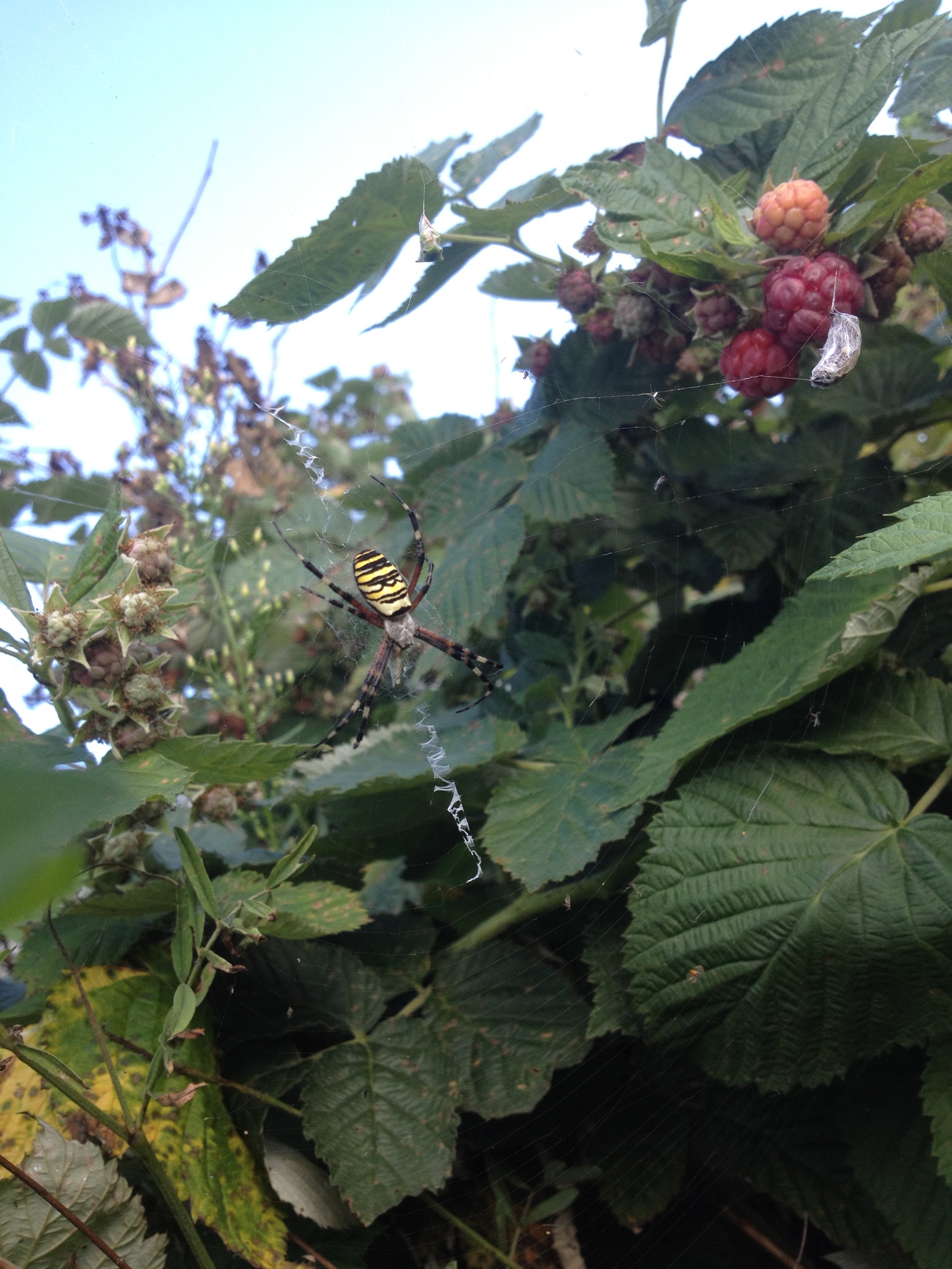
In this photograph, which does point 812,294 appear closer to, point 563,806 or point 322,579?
point 563,806

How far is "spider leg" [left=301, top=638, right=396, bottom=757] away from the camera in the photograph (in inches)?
84.0

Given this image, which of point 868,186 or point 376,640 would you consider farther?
point 376,640

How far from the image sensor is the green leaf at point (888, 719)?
1.24 m

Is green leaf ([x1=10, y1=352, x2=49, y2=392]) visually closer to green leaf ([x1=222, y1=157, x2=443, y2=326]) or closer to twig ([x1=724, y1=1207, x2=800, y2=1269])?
green leaf ([x1=222, y1=157, x2=443, y2=326])

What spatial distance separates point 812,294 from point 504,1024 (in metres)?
1.21

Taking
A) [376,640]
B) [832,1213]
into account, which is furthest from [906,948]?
[376,640]

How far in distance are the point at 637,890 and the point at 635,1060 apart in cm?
32

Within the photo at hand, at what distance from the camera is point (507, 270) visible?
1.78 metres

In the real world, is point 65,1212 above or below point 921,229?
below

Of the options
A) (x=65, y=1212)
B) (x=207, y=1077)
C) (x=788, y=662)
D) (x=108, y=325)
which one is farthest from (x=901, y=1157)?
(x=108, y=325)

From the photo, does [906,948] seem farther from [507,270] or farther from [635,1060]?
[507,270]

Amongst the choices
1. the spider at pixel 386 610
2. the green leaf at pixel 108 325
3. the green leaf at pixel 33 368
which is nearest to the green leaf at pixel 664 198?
the spider at pixel 386 610

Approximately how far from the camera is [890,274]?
4.33 ft

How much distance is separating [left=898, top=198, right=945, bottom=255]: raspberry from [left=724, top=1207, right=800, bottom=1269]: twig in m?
1.49
